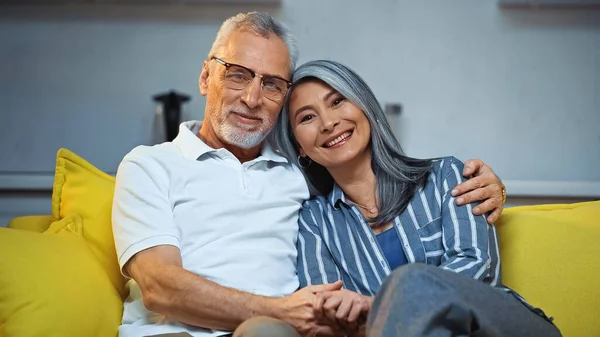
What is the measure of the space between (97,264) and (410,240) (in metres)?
0.75

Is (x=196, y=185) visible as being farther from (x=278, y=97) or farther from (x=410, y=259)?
(x=410, y=259)

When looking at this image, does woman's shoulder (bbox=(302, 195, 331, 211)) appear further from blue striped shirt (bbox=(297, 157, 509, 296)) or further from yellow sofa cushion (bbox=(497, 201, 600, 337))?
yellow sofa cushion (bbox=(497, 201, 600, 337))

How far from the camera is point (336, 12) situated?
278cm

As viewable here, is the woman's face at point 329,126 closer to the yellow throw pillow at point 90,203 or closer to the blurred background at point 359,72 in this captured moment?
the yellow throw pillow at point 90,203

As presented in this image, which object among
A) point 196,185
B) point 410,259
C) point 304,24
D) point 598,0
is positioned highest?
point 598,0

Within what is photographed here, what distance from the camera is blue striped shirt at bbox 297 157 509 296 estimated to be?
5.42ft

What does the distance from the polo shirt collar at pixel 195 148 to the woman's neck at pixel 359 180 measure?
16 centimetres

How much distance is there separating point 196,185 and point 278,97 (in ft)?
1.06

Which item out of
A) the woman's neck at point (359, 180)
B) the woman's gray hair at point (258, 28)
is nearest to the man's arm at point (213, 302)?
the woman's neck at point (359, 180)

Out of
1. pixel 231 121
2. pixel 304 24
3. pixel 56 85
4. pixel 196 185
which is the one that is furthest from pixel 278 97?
pixel 56 85

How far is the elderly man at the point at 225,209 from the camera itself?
157 centimetres

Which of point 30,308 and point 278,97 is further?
point 278,97

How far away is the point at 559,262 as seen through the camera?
1.81 m

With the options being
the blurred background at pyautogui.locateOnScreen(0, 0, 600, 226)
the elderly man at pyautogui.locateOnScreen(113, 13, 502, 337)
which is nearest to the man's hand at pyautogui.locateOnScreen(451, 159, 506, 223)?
the elderly man at pyautogui.locateOnScreen(113, 13, 502, 337)
